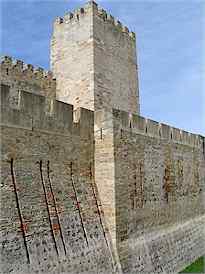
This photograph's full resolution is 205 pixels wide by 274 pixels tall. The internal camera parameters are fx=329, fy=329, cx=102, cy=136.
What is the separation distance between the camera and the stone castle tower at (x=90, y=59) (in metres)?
11.3

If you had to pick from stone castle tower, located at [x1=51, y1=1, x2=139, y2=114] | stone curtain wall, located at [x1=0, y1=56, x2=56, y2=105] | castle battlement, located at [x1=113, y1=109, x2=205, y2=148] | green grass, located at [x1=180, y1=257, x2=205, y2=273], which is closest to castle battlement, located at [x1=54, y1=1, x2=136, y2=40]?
stone castle tower, located at [x1=51, y1=1, x2=139, y2=114]

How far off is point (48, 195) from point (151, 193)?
4.25 metres

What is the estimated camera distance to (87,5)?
11719 mm

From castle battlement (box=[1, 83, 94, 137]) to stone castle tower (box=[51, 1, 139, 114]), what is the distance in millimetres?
2354

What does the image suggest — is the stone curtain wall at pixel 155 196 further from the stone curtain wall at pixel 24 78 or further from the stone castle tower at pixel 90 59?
the stone curtain wall at pixel 24 78

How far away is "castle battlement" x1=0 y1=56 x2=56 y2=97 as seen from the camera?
10492mm

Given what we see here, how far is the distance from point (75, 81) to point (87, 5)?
2767 millimetres

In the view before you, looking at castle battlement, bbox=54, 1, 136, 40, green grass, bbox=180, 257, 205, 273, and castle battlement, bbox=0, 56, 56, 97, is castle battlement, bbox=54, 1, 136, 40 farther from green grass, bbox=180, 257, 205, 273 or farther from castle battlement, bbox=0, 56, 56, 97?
green grass, bbox=180, 257, 205, 273

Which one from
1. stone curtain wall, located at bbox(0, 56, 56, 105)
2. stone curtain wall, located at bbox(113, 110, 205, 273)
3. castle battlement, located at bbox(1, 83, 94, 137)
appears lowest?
stone curtain wall, located at bbox(113, 110, 205, 273)

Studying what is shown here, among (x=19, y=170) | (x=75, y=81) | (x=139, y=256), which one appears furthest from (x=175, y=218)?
(x=19, y=170)

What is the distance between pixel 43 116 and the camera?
7461 millimetres

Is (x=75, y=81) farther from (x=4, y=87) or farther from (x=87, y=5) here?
(x=4, y=87)

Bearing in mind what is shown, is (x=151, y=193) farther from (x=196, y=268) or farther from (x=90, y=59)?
(x=90, y=59)

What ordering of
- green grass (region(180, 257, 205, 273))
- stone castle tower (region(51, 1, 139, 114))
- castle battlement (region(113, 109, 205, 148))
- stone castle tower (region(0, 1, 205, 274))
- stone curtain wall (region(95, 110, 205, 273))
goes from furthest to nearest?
stone castle tower (region(51, 1, 139, 114)), green grass (region(180, 257, 205, 273)), castle battlement (region(113, 109, 205, 148)), stone curtain wall (region(95, 110, 205, 273)), stone castle tower (region(0, 1, 205, 274))
